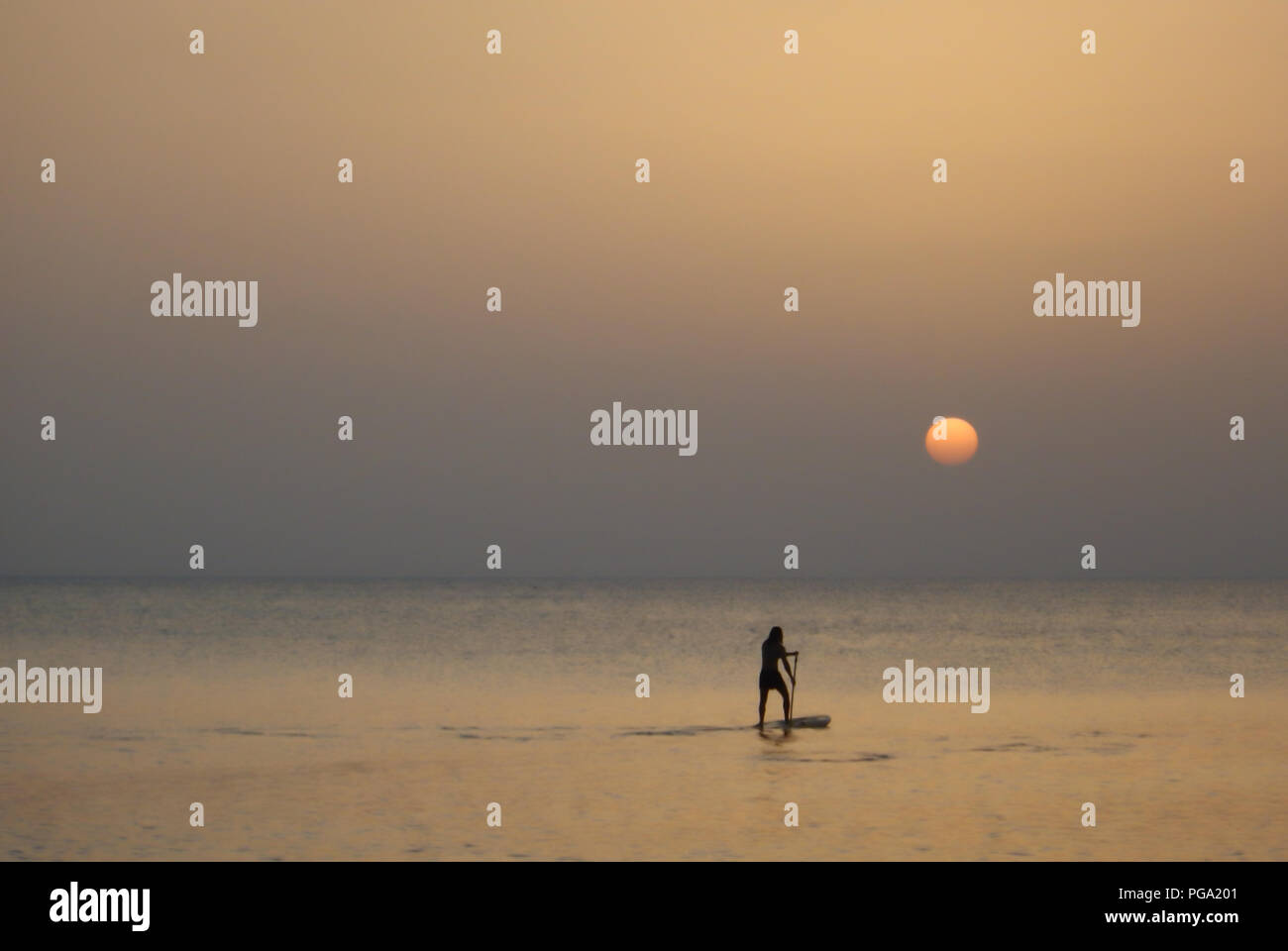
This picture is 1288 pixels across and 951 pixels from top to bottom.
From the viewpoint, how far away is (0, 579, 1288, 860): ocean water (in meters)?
12.7

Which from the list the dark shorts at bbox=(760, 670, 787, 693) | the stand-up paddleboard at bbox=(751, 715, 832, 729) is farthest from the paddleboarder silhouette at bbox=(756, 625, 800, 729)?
the stand-up paddleboard at bbox=(751, 715, 832, 729)

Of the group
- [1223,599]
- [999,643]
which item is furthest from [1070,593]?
[999,643]

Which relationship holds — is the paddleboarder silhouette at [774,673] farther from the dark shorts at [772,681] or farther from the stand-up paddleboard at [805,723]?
the stand-up paddleboard at [805,723]

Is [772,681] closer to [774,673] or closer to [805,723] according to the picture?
[774,673]

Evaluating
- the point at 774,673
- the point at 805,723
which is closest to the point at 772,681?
the point at 774,673

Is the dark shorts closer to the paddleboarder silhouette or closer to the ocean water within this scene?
the paddleboarder silhouette

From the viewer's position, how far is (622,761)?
17609 millimetres

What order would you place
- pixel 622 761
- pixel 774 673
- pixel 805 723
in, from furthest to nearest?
pixel 805 723 < pixel 774 673 < pixel 622 761

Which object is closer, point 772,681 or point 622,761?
point 622,761

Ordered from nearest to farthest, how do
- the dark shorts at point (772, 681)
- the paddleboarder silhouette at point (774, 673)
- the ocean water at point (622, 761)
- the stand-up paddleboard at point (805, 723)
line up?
1. the ocean water at point (622, 761)
2. the paddleboarder silhouette at point (774, 673)
3. the dark shorts at point (772, 681)
4. the stand-up paddleboard at point (805, 723)

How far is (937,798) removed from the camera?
14.8 meters

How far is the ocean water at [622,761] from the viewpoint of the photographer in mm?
12672

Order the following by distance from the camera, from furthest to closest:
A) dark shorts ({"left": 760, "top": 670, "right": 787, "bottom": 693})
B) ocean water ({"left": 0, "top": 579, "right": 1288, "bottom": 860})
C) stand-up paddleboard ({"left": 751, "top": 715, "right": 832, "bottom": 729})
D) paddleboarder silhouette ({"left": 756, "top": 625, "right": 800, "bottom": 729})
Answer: stand-up paddleboard ({"left": 751, "top": 715, "right": 832, "bottom": 729}), dark shorts ({"left": 760, "top": 670, "right": 787, "bottom": 693}), paddleboarder silhouette ({"left": 756, "top": 625, "right": 800, "bottom": 729}), ocean water ({"left": 0, "top": 579, "right": 1288, "bottom": 860})

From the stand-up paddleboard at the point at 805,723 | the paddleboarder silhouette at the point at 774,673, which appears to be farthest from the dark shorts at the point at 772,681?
the stand-up paddleboard at the point at 805,723
